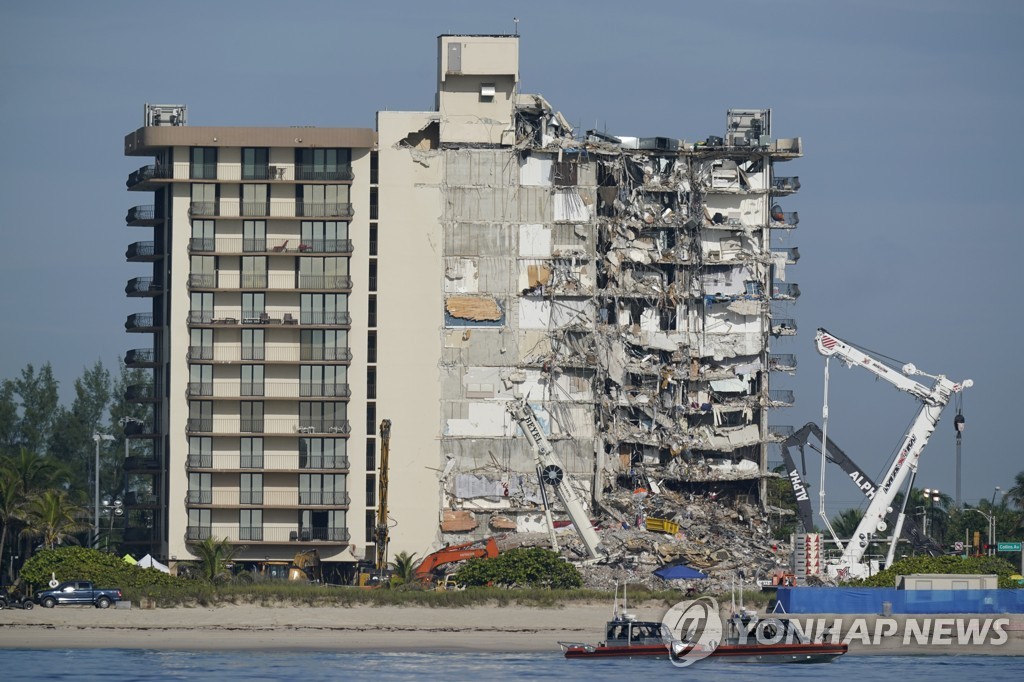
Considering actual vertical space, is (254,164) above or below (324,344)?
above

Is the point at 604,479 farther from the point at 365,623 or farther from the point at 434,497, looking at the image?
the point at 365,623

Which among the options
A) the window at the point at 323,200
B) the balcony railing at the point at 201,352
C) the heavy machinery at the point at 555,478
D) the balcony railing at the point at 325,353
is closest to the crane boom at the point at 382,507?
the balcony railing at the point at 325,353

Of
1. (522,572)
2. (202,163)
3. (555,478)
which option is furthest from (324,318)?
(522,572)

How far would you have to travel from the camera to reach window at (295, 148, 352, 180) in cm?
13488

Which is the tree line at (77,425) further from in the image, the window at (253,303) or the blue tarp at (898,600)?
the blue tarp at (898,600)

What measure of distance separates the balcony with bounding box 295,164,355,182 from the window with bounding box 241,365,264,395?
1275 cm

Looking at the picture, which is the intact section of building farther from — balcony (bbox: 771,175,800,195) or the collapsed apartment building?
balcony (bbox: 771,175,800,195)

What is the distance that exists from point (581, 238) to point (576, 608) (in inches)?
1240

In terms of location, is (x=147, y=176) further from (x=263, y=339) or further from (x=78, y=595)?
(x=78, y=595)

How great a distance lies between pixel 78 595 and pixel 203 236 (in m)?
32.9

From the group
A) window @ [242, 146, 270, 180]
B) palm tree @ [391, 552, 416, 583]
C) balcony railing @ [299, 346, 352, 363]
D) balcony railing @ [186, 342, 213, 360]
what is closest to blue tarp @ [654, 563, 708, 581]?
palm tree @ [391, 552, 416, 583]

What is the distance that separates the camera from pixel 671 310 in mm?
141125

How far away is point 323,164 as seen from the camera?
135 m

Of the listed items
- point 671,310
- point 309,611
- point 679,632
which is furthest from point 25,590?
point 671,310
